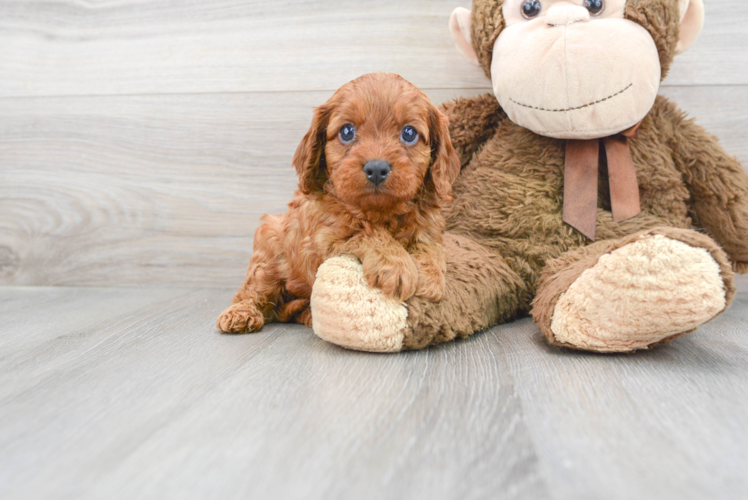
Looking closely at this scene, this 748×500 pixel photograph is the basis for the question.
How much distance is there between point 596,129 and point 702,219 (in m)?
0.46

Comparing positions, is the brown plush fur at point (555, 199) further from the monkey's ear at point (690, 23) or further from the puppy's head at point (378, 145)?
the puppy's head at point (378, 145)

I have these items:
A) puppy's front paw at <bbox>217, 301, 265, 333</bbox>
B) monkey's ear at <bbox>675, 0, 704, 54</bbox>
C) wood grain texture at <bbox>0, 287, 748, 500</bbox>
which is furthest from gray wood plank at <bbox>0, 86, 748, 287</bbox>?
monkey's ear at <bbox>675, 0, 704, 54</bbox>

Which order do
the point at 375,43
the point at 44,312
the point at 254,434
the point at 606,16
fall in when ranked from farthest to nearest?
the point at 375,43, the point at 44,312, the point at 606,16, the point at 254,434

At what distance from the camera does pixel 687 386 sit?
3.47 feet

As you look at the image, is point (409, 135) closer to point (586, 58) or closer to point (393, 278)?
point (393, 278)

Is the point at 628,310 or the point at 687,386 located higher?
the point at 628,310

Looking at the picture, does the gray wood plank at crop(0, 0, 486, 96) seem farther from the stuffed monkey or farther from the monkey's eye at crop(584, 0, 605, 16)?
the monkey's eye at crop(584, 0, 605, 16)

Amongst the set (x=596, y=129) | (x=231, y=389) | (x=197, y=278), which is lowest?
(x=197, y=278)

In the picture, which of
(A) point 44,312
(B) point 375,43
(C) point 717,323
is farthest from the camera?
(B) point 375,43

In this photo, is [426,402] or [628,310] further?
[628,310]

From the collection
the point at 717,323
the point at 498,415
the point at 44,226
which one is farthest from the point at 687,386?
the point at 44,226

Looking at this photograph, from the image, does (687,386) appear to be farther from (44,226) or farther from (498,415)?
(44,226)

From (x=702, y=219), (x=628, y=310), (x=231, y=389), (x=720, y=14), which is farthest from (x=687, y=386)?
(x=720, y=14)

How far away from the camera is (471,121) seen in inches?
68.3
